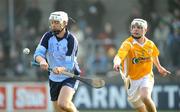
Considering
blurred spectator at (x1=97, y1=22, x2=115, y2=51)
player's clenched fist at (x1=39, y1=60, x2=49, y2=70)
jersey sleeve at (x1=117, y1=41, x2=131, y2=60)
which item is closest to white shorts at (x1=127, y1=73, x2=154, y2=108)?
jersey sleeve at (x1=117, y1=41, x2=131, y2=60)

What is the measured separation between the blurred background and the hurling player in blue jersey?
6155 millimetres

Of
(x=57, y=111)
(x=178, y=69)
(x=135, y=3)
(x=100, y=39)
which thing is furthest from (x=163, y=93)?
(x=57, y=111)

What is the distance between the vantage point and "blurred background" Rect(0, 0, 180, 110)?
67.9ft

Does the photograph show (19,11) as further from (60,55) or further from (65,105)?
(65,105)

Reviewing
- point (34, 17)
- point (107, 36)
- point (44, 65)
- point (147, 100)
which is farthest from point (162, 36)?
point (44, 65)

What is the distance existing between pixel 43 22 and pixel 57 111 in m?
10.1

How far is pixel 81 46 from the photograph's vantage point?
21.4 m

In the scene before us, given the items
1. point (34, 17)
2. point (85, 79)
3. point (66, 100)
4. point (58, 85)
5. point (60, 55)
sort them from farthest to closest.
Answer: point (34, 17)
point (58, 85)
point (60, 55)
point (85, 79)
point (66, 100)

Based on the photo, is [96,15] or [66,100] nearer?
[66,100]

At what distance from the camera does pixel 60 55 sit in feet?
43.5

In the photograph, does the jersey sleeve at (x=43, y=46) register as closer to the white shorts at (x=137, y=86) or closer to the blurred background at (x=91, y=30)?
the white shorts at (x=137, y=86)

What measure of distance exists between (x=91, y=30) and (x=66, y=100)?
371 inches

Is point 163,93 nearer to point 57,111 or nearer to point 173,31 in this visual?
point 173,31

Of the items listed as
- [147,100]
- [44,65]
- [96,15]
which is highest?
[96,15]
